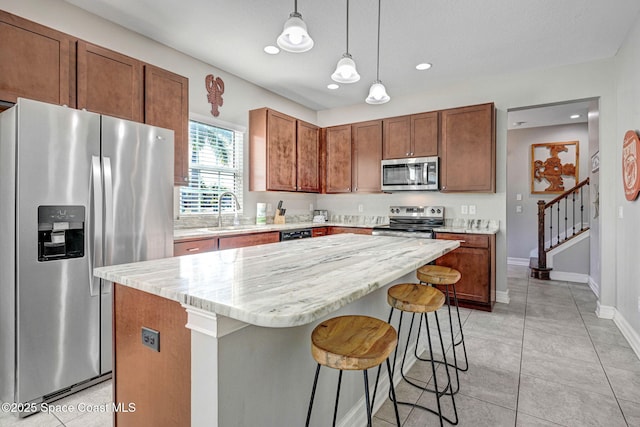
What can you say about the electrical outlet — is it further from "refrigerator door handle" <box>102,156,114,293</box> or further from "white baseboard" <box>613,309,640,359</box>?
"white baseboard" <box>613,309,640,359</box>

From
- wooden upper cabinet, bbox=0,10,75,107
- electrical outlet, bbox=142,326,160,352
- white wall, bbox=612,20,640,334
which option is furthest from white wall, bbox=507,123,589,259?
wooden upper cabinet, bbox=0,10,75,107

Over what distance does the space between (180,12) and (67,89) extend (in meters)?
1.08

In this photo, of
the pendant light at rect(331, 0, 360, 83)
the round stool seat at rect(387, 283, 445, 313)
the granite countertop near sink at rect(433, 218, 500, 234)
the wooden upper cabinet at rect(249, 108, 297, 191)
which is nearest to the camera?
the round stool seat at rect(387, 283, 445, 313)

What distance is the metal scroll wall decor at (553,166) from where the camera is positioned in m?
6.05

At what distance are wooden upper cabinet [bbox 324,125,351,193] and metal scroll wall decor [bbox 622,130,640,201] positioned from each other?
304 cm

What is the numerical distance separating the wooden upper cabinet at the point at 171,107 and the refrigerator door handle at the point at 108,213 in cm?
81

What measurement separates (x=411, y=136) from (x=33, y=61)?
3812mm

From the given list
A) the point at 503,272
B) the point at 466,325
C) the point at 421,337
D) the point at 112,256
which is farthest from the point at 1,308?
the point at 503,272

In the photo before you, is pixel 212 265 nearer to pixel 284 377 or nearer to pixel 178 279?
pixel 178 279

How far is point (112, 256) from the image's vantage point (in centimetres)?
222

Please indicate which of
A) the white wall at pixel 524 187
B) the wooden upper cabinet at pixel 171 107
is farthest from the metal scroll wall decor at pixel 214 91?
the white wall at pixel 524 187

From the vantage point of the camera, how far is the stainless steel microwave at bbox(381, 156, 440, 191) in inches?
165

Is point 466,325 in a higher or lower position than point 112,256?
lower

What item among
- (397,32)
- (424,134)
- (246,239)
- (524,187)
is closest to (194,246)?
(246,239)
